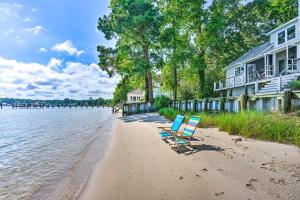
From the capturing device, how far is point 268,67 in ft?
77.3

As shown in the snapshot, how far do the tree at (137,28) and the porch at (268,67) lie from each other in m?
10.5

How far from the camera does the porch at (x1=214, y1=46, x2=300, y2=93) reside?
68.3 feet

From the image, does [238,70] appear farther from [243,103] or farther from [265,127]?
[265,127]

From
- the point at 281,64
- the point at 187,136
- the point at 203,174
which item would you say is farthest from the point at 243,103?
the point at 281,64

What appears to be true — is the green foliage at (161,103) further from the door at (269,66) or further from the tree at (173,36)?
the door at (269,66)

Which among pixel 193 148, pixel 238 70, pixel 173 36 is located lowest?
pixel 193 148

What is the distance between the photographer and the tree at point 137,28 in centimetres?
2958

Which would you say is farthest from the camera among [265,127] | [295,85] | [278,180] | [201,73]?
[201,73]

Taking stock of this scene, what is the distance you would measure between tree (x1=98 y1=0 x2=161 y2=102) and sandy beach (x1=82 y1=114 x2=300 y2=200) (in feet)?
77.5

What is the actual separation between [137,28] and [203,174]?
27.7 metres

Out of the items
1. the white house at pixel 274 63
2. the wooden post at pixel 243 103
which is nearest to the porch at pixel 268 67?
the white house at pixel 274 63

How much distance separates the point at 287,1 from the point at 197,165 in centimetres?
3905

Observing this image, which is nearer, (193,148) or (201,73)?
(193,148)

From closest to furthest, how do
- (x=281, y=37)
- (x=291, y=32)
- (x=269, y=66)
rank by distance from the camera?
(x=291, y=32)
(x=269, y=66)
(x=281, y=37)
